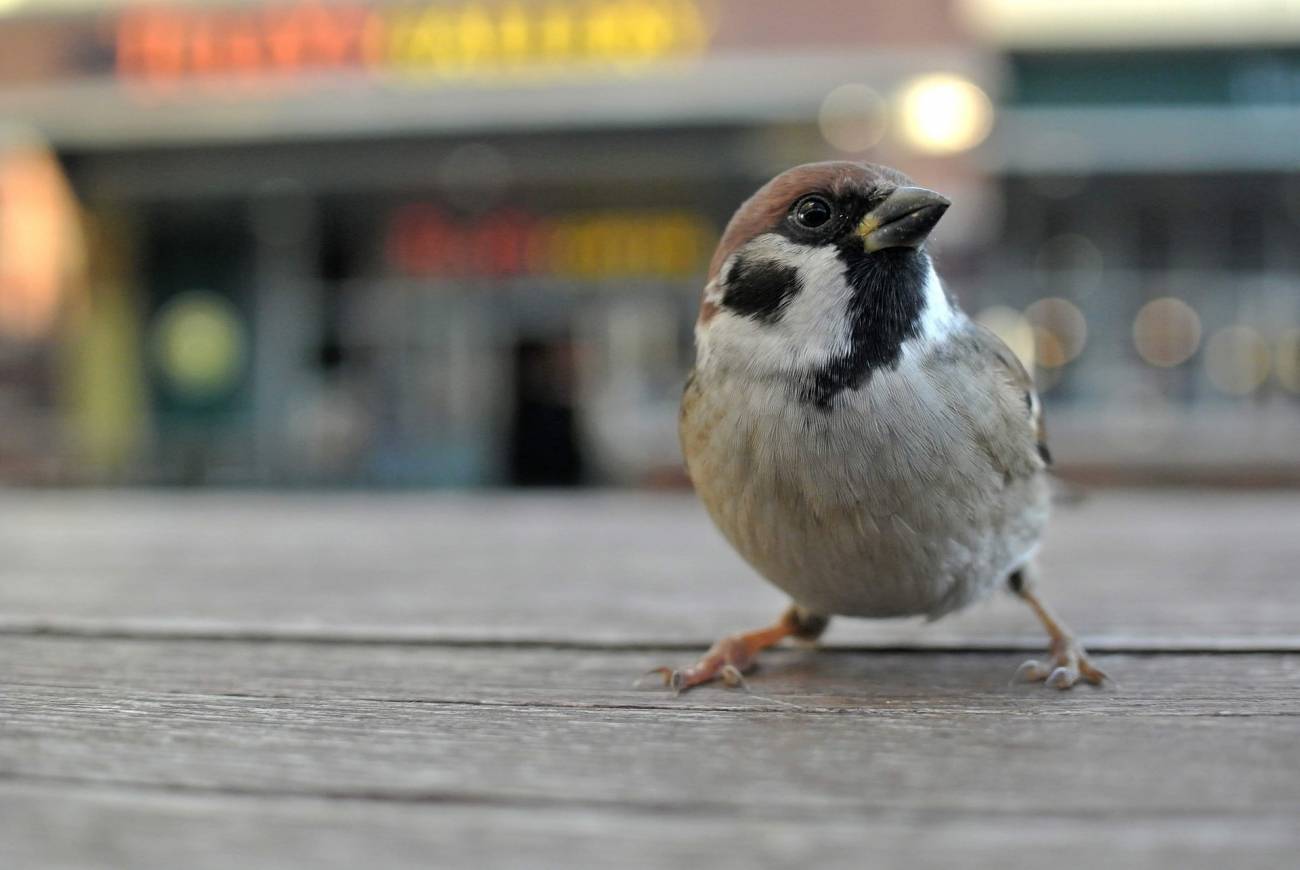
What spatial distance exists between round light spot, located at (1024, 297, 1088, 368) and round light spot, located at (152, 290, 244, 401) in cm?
840

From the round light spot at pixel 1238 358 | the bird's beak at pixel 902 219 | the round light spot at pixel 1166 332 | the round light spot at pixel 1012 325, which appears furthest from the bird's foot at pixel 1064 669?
the round light spot at pixel 1238 358

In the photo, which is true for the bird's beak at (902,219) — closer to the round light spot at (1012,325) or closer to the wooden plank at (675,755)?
the wooden plank at (675,755)

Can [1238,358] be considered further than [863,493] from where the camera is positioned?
Yes

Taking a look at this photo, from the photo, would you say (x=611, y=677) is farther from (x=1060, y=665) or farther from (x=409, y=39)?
(x=409, y=39)

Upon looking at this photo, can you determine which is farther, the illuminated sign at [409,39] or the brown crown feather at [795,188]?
the illuminated sign at [409,39]

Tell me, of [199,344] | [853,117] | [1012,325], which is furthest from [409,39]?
[1012,325]

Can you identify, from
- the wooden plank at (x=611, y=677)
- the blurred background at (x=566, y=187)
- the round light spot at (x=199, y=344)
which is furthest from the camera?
the round light spot at (x=199, y=344)

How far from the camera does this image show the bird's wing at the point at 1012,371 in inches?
69.2

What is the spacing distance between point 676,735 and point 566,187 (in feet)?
33.3

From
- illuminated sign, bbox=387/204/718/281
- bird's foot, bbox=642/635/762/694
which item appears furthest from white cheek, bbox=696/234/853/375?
illuminated sign, bbox=387/204/718/281

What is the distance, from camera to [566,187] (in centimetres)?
1098

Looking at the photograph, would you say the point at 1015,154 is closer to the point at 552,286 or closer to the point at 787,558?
the point at 552,286

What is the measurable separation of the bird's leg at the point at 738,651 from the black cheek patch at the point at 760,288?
0.48m

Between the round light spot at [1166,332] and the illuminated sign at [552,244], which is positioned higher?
the illuminated sign at [552,244]
